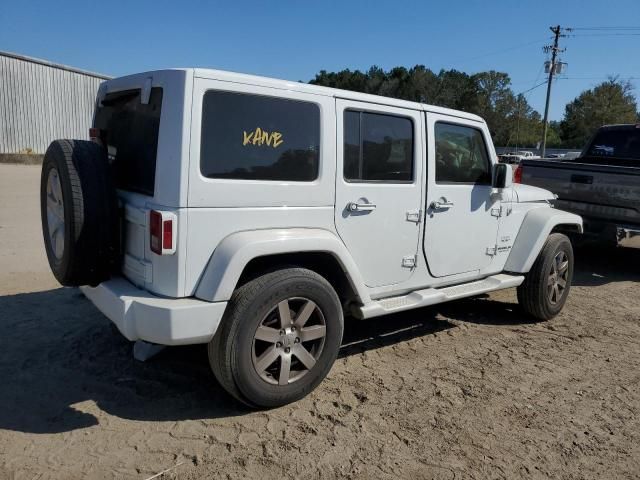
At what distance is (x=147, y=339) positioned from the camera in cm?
282

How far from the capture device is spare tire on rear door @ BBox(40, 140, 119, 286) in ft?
9.63

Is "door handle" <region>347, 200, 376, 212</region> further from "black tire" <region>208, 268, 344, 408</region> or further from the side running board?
the side running board

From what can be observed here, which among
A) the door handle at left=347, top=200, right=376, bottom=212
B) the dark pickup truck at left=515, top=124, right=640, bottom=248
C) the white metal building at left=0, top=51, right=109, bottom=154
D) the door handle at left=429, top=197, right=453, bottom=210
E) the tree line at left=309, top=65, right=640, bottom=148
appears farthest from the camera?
the tree line at left=309, top=65, right=640, bottom=148

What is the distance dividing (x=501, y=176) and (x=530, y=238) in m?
0.81

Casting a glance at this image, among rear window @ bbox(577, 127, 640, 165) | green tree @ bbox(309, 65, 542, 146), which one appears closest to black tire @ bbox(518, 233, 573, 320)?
rear window @ bbox(577, 127, 640, 165)

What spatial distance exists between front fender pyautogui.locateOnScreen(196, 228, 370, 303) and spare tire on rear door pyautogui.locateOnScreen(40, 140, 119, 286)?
2.22ft

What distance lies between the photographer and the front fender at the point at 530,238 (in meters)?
4.85

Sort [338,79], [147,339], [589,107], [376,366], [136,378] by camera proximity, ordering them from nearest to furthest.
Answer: [147,339]
[136,378]
[376,366]
[589,107]
[338,79]

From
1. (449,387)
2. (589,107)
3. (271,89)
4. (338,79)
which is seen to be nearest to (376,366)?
(449,387)

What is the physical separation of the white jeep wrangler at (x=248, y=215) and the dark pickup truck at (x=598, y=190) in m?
3.97

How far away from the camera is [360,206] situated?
3.53 m

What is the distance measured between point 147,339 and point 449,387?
2131 millimetres

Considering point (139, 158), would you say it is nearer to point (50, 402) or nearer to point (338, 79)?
point (50, 402)

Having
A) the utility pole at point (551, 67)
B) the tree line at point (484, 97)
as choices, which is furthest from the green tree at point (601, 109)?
the utility pole at point (551, 67)
